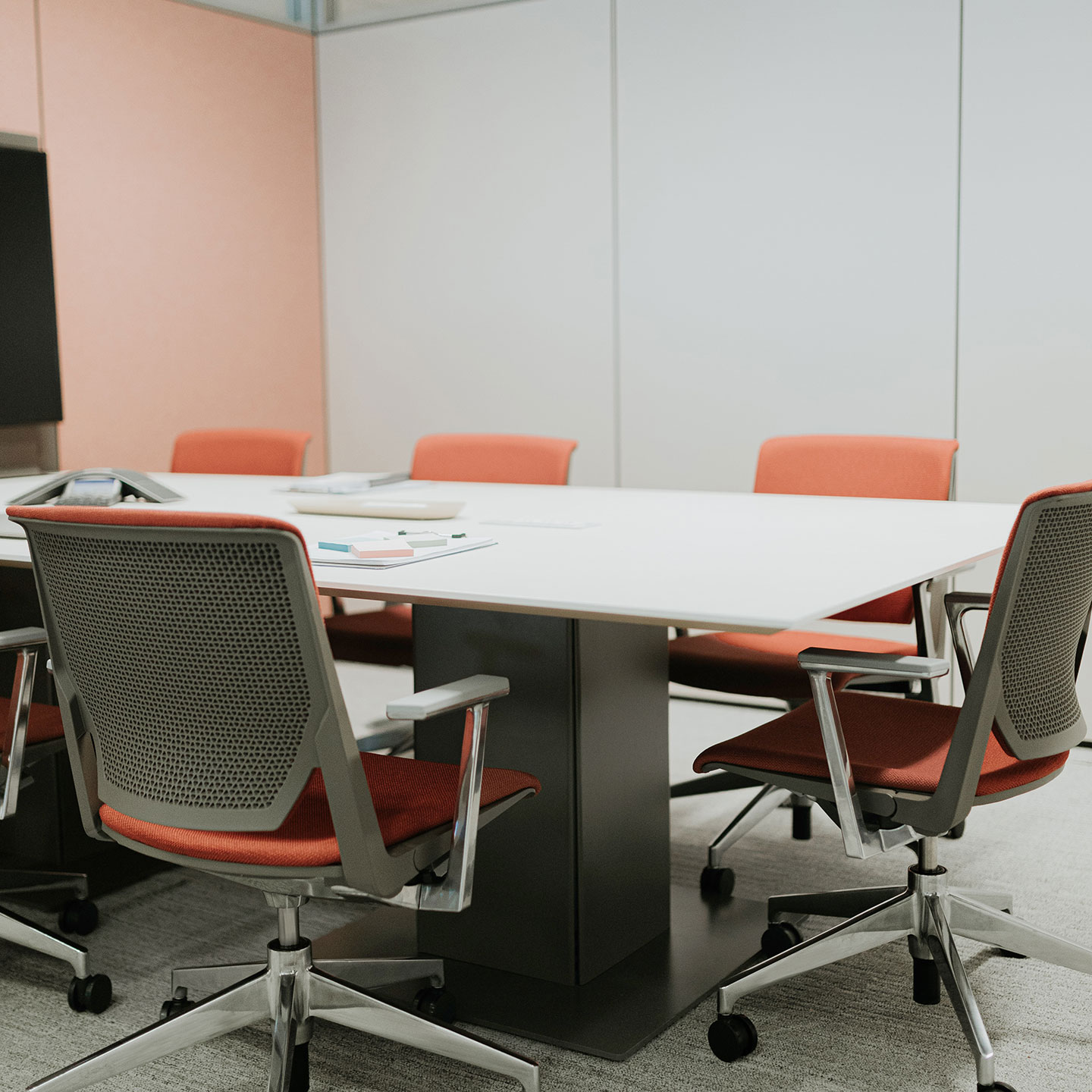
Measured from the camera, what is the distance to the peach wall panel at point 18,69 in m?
4.54

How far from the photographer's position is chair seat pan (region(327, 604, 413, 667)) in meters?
3.43

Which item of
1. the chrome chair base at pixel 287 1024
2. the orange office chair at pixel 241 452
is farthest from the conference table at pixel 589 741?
the orange office chair at pixel 241 452

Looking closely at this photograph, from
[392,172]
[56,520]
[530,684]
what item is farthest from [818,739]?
[392,172]

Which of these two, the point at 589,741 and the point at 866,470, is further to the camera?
the point at 866,470

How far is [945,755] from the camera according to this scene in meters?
2.19

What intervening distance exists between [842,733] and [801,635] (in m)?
1.28

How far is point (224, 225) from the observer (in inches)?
213

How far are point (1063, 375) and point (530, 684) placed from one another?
2.62 m

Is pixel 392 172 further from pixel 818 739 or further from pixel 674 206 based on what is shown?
pixel 818 739

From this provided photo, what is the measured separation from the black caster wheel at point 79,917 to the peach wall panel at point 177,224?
254 centimetres

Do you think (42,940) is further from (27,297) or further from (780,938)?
(27,297)

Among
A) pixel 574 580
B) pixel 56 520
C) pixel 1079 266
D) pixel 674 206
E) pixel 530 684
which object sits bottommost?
pixel 530 684

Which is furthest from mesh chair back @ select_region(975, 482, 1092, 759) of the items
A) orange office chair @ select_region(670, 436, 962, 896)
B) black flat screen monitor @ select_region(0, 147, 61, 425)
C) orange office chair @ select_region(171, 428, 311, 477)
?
black flat screen monitor @ select_region(0, 147, 61, 425)

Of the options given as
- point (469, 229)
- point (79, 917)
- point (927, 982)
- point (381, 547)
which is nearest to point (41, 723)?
point (79, 917)
